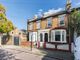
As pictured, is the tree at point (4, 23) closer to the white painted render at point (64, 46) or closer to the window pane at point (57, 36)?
the window pane at point (57, 36)

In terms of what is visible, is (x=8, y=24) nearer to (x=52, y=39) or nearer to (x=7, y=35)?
(x=7, y=35)

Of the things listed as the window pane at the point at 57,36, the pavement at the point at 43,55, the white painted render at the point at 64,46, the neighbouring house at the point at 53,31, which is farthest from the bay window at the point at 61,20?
the pavement at the point at 43,55

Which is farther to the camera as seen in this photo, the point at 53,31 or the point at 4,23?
the point at 4,23

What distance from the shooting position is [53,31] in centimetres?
3027

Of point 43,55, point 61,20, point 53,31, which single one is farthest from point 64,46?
point 61,20

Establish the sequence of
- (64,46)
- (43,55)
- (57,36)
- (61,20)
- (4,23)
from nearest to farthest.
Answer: (43,55)
(64,46)
(57,36)
(61,20)
(4,23)

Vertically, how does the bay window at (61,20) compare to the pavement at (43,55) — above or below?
above

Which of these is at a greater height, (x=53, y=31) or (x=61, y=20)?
(x=61, y=20)

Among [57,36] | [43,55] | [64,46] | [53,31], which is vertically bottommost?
[43,55]

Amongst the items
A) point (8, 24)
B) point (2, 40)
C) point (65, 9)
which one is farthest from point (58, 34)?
point (2, 40)

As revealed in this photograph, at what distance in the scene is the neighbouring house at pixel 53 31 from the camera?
26706 millimetres

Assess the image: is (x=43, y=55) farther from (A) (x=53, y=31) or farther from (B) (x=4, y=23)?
(B) (x=4, y=23)

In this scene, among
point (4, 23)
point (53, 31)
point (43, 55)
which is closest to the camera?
point (43, 55)

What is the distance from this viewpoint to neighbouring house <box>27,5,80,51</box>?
26.7 metres
